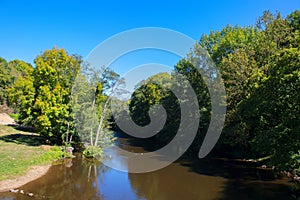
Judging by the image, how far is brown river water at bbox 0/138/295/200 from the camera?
14594 mm

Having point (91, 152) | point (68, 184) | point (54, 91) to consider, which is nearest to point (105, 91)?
point (54, 91)

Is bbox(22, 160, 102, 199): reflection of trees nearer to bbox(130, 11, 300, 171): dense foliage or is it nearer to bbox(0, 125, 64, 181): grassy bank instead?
bbox(0, 125, 64, 181): grassy bank

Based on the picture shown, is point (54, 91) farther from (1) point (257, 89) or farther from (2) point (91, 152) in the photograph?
(1) point (257, 89)

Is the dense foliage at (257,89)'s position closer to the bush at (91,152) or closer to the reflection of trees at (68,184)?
the reflection of trees at (68,184)

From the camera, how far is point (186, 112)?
34.7 meters

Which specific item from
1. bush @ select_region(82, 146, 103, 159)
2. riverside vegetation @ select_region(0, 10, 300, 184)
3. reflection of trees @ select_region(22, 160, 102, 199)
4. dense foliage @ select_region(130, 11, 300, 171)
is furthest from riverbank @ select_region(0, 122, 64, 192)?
dense foliage @ select_region(130, 11, 300, 171)

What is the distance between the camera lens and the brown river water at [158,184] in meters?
14.6

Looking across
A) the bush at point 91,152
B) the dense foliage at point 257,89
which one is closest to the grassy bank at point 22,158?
the bush at point 91,152

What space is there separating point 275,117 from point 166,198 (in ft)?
32.6

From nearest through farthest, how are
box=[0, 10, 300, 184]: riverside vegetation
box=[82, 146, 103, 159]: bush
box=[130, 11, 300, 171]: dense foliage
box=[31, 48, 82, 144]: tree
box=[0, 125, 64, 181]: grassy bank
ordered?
box=[130, 11, 300, 171]: dense foliage → box=[0, 125, 64, 181]: grassy bank → box=[0, 10, 300, 184]: riverside vegetation → box=[31, 48, 82, 144]: tree → box=[82, 146, 103, 159]: bush

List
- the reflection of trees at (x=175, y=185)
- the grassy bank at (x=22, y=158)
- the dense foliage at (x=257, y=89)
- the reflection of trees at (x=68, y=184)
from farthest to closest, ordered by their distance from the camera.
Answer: the grassy bank at (x=22, y=158)
the reflection of trees at (x=175, y=185)
the dense foliage at (x=257, y=89)
the reflection of trees at (x=68, y=184)

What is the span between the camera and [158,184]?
683 inches

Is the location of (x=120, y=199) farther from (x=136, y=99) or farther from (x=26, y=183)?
(x=136, y=99)

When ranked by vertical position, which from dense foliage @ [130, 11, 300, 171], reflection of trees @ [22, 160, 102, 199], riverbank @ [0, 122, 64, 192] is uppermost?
dense foliage @ [130, 11, 300, 171]
